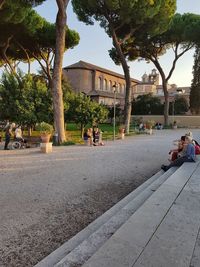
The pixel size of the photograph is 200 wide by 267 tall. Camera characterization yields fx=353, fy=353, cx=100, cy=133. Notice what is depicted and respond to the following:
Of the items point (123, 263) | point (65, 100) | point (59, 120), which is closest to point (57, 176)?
point (123, 263)

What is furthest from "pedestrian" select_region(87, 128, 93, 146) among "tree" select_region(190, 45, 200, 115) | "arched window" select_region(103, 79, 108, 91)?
"arched window" select_region(103, 79, 108, 91)

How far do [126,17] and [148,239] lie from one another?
23.0m

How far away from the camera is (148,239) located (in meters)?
3.50

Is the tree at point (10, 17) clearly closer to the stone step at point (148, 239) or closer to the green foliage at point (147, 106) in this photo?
the stone step at point (148, 239)

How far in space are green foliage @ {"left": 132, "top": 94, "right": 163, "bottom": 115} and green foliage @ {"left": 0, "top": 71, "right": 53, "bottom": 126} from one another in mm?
34089

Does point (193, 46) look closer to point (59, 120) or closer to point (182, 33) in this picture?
point (182, 33)

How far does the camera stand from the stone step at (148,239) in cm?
299

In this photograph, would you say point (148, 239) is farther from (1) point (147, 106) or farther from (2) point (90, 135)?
(1) point (147, 106)

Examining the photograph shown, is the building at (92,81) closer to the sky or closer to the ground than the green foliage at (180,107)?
closer to the sky

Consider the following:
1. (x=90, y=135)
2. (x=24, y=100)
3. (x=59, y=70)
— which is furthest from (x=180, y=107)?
(x=59, y=70)

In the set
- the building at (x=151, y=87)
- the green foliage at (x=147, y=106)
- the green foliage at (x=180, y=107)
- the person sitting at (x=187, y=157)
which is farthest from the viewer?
the building at (x=151, y=87)

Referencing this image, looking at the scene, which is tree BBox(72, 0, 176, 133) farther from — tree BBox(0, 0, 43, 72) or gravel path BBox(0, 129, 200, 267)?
gravel path BBox(0, 129, 200, 267)

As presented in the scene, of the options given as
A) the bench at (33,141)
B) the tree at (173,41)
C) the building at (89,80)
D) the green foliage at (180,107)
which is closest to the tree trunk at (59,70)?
the bench at (33,141)

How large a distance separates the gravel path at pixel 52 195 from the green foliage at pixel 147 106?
1687 inches
